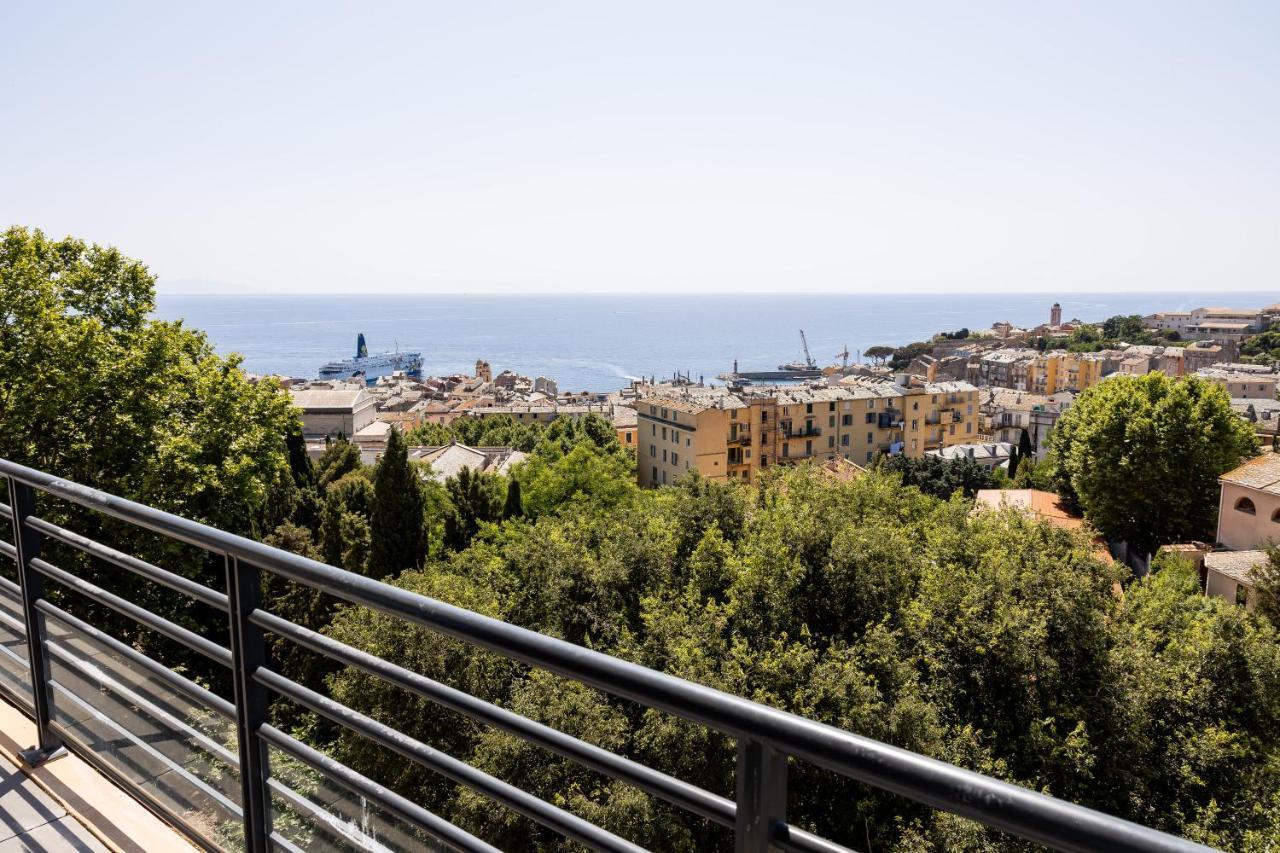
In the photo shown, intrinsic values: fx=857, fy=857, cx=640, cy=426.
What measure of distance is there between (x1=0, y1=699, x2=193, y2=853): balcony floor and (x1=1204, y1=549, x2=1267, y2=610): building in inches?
868

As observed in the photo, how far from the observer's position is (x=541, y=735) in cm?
133

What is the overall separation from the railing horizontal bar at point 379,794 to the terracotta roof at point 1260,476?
86.0 ft

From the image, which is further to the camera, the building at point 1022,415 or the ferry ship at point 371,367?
the ferry ship at point 371,367

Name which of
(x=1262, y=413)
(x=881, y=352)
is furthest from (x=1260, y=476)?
(x=881, y=352)

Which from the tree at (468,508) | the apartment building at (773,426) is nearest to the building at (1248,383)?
the apartment building at (773,426)

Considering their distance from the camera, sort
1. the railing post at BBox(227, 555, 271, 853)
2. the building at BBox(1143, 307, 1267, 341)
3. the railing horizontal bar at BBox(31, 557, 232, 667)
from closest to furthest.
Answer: the railing post at BBox(227, 555, 271, 853), the railing horizontal bar at BBox(31, 557, 232, 667), the building at BBox(1143, 307, 1267, 341)

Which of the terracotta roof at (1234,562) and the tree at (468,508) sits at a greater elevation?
the terracotta roof at (1234,562)

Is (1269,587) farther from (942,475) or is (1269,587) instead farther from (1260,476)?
(942,475)

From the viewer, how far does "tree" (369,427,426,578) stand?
22.2 meters

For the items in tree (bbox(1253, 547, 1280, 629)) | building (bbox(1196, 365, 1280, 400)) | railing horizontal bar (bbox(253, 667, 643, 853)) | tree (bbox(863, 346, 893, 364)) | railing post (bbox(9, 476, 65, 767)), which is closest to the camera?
railing horizontal bar (bbox(253, 667, 643, 853))

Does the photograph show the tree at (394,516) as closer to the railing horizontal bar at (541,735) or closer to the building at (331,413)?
the railing horizontal bar at (541,735)

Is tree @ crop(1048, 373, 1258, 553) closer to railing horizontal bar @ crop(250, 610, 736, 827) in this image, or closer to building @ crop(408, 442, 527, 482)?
building @ crop(408, 442, 527, 482)

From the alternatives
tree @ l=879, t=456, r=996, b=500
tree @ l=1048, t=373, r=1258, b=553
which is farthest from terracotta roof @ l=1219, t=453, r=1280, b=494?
tree @ l=879, t=456, r=996, b=500

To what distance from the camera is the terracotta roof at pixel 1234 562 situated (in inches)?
785
